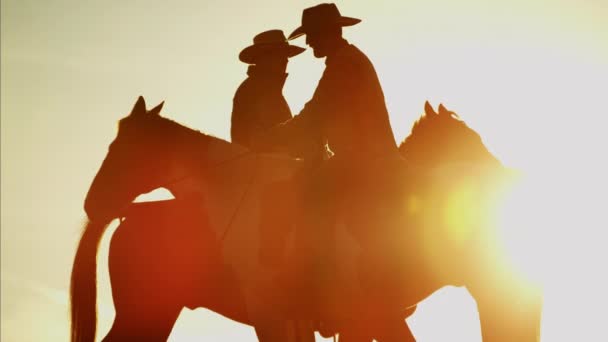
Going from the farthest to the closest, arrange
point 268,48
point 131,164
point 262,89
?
point 268,48 → point 262,89 → point 131,164

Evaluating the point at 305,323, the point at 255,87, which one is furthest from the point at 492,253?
the point at 255,87

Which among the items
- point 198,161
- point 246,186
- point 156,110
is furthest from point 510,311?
point 156,110

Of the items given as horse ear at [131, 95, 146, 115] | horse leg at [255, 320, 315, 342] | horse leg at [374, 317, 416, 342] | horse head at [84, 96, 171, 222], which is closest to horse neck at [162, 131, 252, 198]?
horse head at [84, 96, 171, 222]

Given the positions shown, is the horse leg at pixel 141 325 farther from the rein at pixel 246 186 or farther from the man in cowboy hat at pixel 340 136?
the man in cowboy hat at pixel 340 136

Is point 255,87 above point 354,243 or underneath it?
above

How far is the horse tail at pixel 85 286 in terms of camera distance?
10570 millimetres

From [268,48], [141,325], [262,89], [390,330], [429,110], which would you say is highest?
[268,48]

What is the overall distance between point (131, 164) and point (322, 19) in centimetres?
277

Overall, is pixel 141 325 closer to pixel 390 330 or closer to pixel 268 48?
pixel 390 330

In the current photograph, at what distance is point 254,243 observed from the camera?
10195mm

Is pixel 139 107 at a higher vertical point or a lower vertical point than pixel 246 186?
higher

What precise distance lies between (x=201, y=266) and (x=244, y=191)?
3.33 ft

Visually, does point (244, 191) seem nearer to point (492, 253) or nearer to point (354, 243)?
point (354, 243)

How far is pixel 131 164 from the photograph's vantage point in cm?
1043
